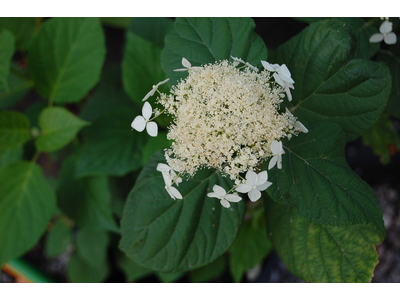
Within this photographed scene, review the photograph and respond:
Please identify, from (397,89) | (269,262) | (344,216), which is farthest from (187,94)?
(269,262)

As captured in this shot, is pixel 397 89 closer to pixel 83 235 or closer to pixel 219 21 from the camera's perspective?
pixel 219 21

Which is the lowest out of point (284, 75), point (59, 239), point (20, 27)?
point (59, 239)

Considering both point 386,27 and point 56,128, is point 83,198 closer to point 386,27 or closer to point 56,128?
point 56,128

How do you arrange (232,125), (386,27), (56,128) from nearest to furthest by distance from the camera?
(232,125), (386,27), (56,128)

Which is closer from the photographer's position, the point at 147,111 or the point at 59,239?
the point at 147,111

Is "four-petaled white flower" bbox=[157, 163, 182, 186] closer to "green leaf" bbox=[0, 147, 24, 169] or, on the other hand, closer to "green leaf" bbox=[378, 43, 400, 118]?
"green leaf" bbox=[378, 43, 400, 118]

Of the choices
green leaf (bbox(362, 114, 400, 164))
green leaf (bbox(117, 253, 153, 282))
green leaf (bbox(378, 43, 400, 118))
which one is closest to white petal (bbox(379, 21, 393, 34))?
green leaf (bbox(378, 43, 400, 118))

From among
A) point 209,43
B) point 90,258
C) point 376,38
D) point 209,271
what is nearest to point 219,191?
point 209,43
